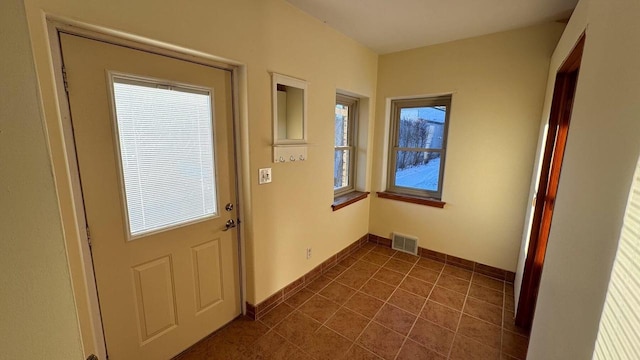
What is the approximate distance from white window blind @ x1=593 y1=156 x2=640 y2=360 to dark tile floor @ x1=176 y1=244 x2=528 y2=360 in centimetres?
153

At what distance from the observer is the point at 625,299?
0.54 meters

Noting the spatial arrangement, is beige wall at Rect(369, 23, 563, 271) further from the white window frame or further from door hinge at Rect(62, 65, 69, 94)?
door hinge at Rect(62, 65, 69, 94)

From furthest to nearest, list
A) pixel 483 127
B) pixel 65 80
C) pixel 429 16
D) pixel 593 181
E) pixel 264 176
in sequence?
pixel 483 127 < pixel 429 16 < pixel 264 176 < pixel 65 80 < pixel 593 181

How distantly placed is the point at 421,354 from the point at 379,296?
68cm

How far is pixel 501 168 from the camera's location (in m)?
2.65

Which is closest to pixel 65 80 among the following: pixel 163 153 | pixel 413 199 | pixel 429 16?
pixel 163 153

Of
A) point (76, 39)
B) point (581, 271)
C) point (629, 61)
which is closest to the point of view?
point (629, 61)

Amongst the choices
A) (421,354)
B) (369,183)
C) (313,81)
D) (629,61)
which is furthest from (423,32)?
(421,354)

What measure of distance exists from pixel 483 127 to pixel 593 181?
2.13 m

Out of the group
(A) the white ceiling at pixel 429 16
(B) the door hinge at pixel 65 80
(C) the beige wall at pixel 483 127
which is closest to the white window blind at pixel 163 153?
(B) the door hinge at pixel 65 80

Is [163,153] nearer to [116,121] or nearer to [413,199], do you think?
[116,121]

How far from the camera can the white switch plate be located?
2006 millimetres

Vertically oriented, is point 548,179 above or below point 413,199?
above

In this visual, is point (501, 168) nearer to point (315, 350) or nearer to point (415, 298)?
point (415, 298)
